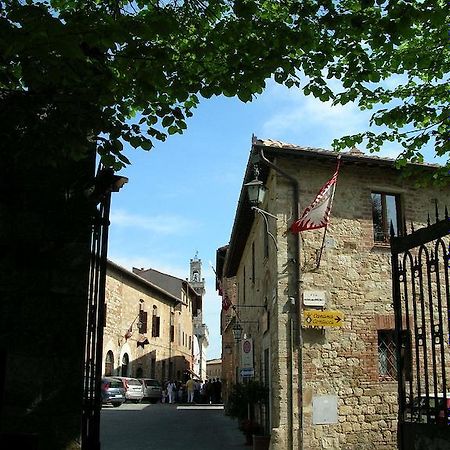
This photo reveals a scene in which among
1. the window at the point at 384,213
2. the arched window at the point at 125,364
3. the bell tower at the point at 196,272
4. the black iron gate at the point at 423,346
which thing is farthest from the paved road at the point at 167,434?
the bell tower at the point at 196,272

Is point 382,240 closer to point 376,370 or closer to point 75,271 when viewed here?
point 376,370

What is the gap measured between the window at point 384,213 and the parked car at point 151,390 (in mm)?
21942

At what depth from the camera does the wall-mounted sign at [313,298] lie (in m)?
12.3

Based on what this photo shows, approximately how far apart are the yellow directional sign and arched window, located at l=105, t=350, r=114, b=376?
77.0ft

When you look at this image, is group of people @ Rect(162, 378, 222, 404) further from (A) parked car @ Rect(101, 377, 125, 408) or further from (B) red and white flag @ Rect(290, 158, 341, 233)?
(B) red and white flag @ Rect(290, 158, 341, 233)

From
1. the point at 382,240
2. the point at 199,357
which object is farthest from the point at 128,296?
the point at 199,357

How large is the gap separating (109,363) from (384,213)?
2446 cm

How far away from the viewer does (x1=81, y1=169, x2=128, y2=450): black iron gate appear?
4.68 meters

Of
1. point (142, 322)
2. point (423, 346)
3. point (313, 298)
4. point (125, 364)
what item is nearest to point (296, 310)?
point (313, 298)

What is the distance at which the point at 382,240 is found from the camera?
13250 millimetres

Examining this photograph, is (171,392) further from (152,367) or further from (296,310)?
(296,310)

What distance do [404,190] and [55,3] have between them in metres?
9.31

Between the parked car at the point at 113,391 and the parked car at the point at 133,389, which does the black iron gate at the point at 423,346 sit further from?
the parked car at the point at 133,389

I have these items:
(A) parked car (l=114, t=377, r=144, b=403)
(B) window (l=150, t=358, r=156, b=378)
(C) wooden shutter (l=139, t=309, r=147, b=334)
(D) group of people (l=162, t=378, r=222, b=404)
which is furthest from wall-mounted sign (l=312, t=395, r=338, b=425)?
(B) window (l=150, t=358, r=156, b=378)
